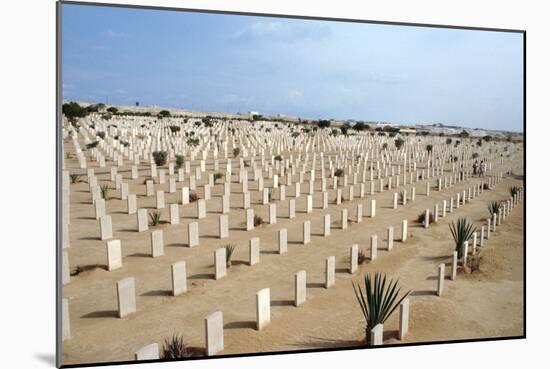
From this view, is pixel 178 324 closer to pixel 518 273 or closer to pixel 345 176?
pixel 518 273

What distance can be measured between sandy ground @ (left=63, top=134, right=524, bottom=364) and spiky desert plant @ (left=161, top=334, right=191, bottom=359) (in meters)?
0.08

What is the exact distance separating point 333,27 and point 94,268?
385cm

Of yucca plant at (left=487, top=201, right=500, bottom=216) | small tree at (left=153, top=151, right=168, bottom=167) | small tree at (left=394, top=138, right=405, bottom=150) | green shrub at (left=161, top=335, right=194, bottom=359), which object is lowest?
green shrub at (left=161, top=335, right=194, bottom=359)

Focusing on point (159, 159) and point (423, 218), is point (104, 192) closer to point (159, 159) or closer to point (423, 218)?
point (159, 159)

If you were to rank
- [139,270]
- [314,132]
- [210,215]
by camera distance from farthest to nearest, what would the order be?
[314,132]
[210,215]
[139,270]

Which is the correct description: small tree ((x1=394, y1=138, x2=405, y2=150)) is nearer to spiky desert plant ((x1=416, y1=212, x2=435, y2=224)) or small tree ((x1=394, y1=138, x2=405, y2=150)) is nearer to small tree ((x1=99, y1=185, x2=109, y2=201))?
spiky desert plant ((x1=416, y1=212, x2=435, y2=224))

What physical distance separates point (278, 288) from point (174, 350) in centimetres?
153

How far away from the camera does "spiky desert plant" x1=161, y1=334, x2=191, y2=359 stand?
4.14 meters

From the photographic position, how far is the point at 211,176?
10.5 meters

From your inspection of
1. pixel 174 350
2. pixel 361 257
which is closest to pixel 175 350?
pixel 174 350

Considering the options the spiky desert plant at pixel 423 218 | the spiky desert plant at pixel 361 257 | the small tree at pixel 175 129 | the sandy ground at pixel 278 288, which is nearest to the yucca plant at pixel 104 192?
the sandy ground at pixel 278 288

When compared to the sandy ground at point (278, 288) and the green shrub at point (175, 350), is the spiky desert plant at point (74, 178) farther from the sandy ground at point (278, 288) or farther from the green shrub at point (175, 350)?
the green shrub at point (175, 350)

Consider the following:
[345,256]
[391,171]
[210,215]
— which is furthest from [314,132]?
[345,256]

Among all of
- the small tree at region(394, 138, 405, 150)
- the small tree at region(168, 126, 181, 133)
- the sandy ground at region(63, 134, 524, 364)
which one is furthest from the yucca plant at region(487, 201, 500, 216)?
the small tree at region(168, 126, 181, 133)
